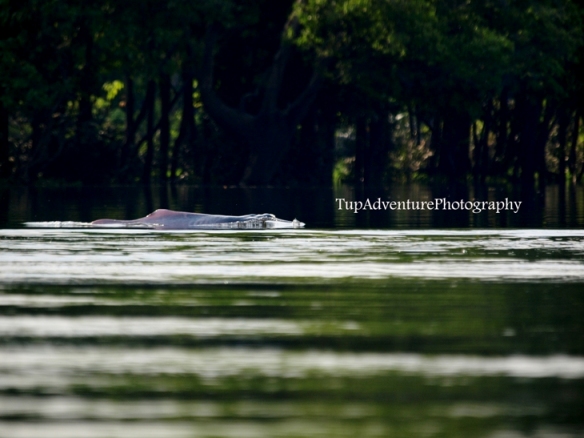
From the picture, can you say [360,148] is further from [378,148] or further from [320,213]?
[320,213]

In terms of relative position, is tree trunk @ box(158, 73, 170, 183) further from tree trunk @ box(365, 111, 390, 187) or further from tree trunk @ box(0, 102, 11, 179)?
tree trunk @ box(365, 111, 390, 187)

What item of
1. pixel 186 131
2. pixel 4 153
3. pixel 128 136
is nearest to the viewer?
pixel 4 153

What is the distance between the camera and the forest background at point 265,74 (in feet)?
151

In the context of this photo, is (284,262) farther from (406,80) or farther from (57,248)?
(406,80)

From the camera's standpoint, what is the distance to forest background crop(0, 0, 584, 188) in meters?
45.9

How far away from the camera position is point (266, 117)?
4984 centimetres

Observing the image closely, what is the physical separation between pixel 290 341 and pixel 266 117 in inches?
1662

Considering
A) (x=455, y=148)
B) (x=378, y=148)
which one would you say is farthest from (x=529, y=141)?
(x=378, y=148)

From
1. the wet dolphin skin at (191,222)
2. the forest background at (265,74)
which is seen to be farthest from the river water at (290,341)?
the forest background at (265,74)

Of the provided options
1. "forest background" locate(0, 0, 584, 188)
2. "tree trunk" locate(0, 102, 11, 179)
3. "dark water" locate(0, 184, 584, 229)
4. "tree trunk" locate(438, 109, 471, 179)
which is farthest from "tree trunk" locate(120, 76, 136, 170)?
→ "dark water" locate(0, 184, 584, 229)

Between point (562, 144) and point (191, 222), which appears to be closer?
point (191, 222)

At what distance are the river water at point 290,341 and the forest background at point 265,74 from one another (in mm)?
31582

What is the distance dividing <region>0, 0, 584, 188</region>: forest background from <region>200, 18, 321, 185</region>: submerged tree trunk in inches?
1.8

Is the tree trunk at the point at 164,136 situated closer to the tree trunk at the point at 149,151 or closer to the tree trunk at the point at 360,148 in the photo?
the tree trunk at the point at 149,151
